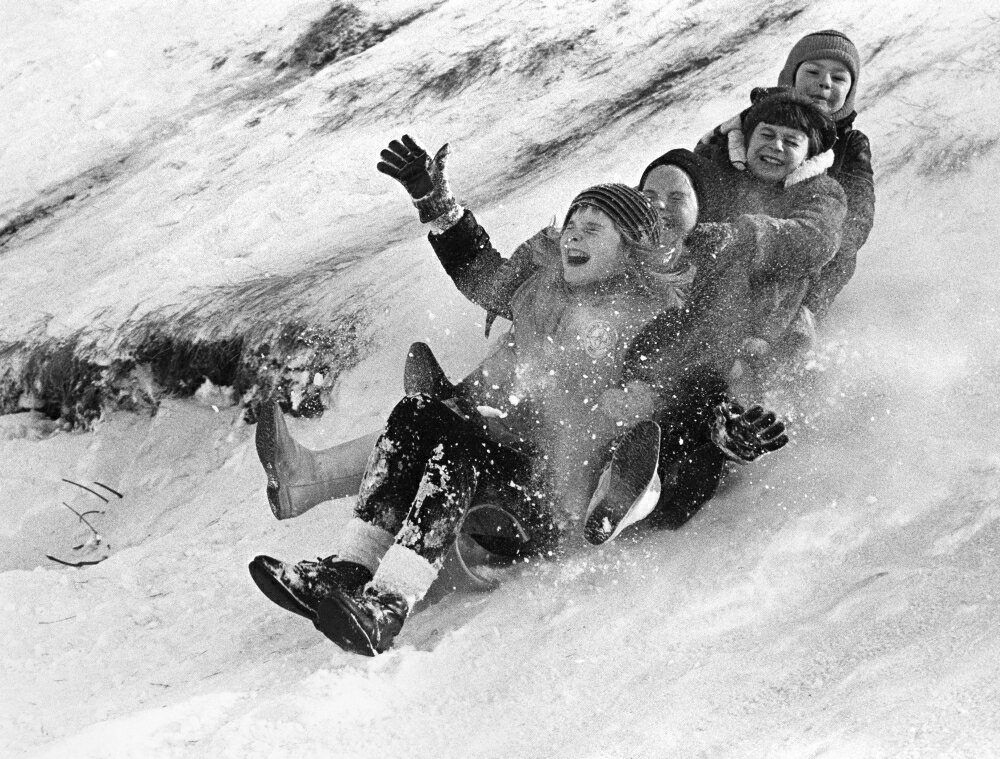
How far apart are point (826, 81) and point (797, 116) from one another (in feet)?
1.99

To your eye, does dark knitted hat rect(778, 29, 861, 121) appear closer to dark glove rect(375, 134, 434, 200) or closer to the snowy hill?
the snowy hill

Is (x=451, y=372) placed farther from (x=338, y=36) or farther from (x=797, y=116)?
(x=338, y=36)

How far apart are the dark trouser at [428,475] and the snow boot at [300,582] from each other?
0.21 metres

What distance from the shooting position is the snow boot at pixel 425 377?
4.06 meters

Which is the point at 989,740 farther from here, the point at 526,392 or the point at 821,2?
the point at 821,2

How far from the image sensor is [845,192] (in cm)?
475

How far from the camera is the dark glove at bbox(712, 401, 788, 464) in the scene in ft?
11.7

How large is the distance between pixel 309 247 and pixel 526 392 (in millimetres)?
2351

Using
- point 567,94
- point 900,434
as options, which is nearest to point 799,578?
point 900,434

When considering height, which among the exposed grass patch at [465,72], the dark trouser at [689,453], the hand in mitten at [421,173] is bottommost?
the dark trouser at [689,453]

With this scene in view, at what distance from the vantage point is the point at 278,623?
155 inches

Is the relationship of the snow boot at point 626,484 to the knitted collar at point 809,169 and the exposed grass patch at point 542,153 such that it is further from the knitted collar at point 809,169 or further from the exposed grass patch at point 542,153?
the exposed grass patch at point 542,153

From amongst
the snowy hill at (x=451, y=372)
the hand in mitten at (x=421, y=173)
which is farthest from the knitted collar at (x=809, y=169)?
the hand in mitten at (x=421, y=173)

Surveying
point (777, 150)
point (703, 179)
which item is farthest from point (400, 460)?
point (777, 150)
